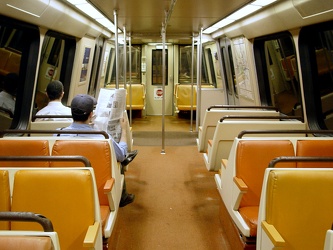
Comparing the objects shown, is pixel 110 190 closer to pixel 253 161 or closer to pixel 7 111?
pixel 253 161

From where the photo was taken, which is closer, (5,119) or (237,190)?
(237,190)

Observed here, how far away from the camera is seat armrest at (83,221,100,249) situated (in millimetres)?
1879

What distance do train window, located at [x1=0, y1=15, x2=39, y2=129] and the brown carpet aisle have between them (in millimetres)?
1803

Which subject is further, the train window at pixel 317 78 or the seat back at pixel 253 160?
the train window at pixel 317 78

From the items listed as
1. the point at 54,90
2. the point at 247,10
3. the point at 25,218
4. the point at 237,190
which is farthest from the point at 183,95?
the point at 25,218

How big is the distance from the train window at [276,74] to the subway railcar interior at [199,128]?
0.02 m

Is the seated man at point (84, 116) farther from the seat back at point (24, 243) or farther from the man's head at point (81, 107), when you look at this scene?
the seat back at point (24, 243)

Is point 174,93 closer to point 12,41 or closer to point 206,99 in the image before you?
point 206,99

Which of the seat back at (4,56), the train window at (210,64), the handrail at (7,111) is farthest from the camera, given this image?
the train window at (210,64)

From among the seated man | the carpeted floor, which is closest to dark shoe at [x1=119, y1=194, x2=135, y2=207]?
the seated man

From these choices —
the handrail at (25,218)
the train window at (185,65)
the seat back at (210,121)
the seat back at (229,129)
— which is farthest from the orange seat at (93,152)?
the train window at (185,65)

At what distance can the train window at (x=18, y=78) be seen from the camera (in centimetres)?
456

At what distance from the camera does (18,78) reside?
464 cm

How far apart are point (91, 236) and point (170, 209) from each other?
7.51ft
